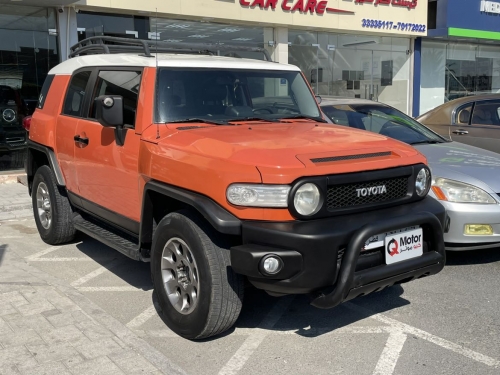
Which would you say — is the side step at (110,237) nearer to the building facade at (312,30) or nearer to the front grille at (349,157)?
the front grille at (349,157)

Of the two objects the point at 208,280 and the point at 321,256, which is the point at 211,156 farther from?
the point at 321,256

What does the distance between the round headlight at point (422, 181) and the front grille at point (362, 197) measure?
14cm

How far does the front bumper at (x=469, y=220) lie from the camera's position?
4.98 m

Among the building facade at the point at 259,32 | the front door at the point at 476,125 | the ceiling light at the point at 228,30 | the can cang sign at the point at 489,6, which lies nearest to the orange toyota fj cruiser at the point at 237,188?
the building facade at the point at 259,32

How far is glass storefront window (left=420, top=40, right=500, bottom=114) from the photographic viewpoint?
2039cm

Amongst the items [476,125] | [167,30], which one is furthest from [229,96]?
[167,30]

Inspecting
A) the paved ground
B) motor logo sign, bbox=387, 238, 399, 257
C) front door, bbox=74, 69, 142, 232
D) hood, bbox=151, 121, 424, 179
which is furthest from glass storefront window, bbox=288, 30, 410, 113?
motor logo sign, bbox=387, 238, 399, 257

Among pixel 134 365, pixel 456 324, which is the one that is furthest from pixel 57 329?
pixel 456 324

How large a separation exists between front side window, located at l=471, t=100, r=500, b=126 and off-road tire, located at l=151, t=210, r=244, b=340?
607cm

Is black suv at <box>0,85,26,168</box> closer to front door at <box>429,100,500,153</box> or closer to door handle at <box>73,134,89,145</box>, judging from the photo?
door handle at <box>73,134,89,145</box>

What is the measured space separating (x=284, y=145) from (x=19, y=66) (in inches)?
367

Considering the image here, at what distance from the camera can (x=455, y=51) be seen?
21.3 m

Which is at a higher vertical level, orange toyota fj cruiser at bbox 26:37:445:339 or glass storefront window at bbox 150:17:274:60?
glass storefront window at bbox 150:17:274:60

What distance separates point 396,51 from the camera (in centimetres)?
1922
